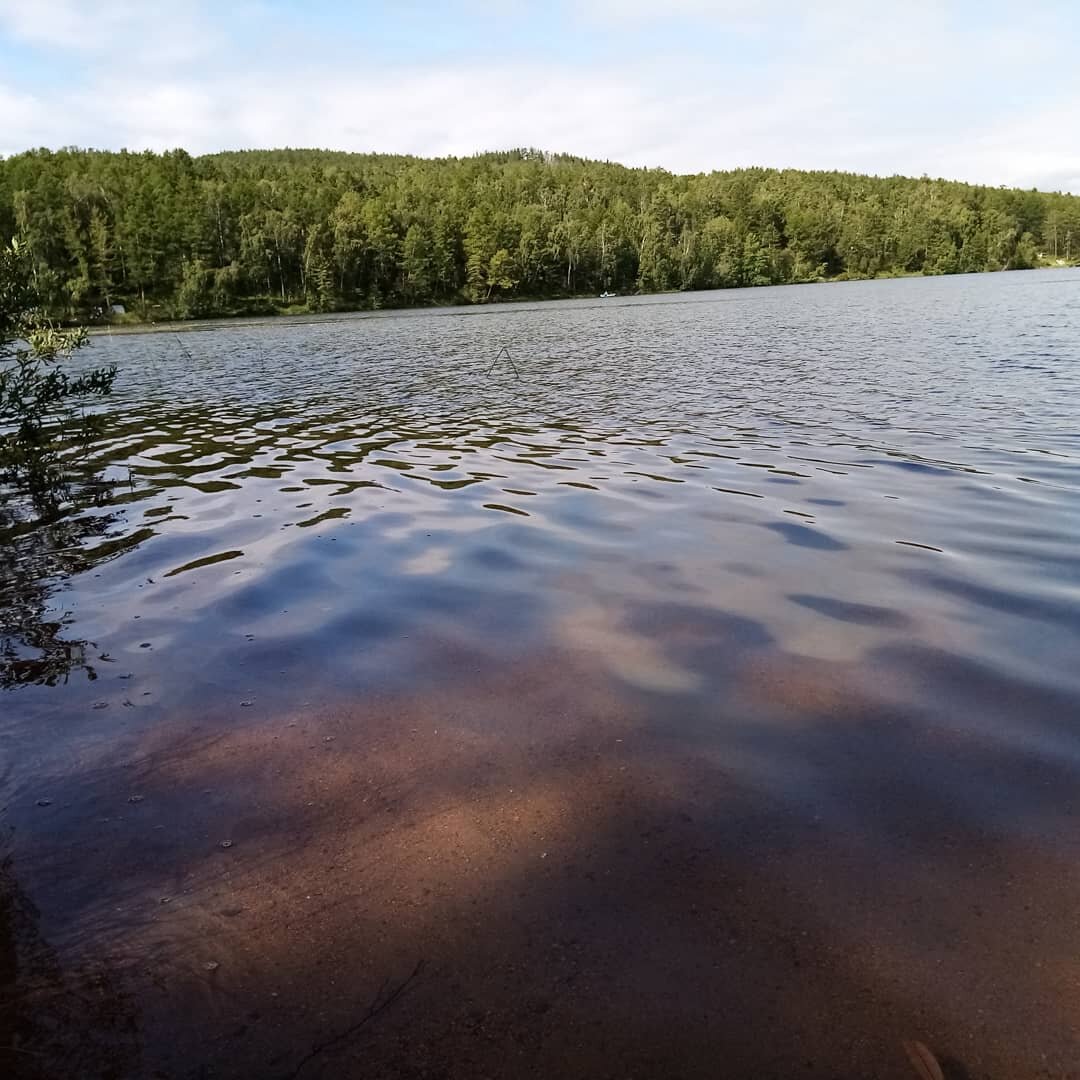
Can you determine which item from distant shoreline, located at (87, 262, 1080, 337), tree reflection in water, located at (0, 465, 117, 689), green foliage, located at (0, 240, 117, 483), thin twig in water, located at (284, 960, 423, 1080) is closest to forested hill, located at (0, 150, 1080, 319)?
distant shoreline, located at (87, 262, 1080, 337)

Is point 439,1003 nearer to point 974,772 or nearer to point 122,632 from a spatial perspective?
point 974,772

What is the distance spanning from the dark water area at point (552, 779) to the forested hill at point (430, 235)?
103m

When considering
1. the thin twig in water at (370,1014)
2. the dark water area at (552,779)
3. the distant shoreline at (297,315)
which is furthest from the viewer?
the distant shoreline at (297,315)

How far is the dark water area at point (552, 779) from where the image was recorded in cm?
353

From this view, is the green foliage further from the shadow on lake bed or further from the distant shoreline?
the distant shoreline

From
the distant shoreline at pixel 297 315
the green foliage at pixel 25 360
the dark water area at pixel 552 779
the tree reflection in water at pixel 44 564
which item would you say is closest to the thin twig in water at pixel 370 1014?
the dark water area at pixel 552 779

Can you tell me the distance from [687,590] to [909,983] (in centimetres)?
507

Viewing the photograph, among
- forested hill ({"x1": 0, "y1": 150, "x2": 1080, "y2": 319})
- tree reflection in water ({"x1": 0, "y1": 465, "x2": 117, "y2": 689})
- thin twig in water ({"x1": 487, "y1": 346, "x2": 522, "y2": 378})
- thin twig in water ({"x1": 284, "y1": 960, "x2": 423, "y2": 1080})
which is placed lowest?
tree reflection in water ({"x1": 0, "y1": 465, "x2": 117, "y2": 689})

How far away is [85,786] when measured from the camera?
542 cm

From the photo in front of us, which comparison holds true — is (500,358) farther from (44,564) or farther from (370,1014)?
(370,1014)

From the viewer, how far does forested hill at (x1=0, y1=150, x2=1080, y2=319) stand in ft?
382

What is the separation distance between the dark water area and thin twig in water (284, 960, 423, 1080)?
1cm

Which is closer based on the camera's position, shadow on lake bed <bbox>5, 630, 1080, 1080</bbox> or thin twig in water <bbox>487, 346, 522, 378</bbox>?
shadow on lake bed <bbox>5, 630, 1080, 1080</bbox>

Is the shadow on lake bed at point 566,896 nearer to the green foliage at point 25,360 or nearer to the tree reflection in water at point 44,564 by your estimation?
the tree reflection in water at point 44,564
